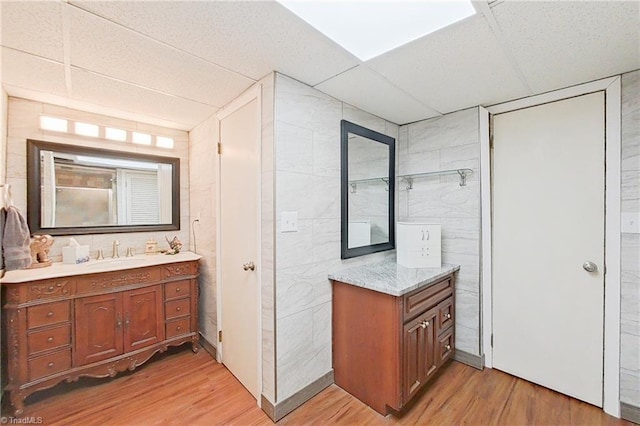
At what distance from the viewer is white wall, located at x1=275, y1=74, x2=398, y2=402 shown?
5.85ft

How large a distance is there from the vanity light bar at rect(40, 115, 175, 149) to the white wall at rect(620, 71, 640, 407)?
3753mm

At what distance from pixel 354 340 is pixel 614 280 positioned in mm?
1758

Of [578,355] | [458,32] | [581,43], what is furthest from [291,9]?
[578,355]

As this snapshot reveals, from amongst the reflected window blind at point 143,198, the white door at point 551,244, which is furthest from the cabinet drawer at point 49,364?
the white door at point 551,244

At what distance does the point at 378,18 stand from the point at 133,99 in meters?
1.92

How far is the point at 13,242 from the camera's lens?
171 centimetres

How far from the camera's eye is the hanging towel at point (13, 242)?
1.68 metres

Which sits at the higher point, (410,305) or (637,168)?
(637,168)

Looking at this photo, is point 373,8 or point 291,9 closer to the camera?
point 291,9

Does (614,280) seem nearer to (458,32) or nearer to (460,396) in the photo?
(460,396)

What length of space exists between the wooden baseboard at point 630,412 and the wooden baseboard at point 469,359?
2.60 ft

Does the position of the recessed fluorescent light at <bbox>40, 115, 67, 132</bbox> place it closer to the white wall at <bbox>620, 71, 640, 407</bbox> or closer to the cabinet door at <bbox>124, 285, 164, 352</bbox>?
the cabinet door at <bbox>124, 285, 164, 352</bbox>

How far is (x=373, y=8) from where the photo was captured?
1.36 m

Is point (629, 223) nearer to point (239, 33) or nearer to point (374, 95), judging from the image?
point (374, 95)
